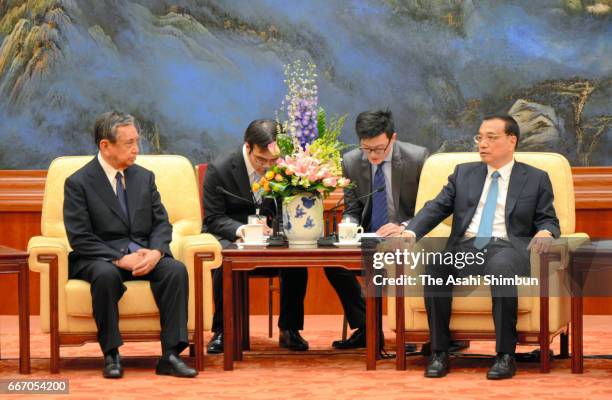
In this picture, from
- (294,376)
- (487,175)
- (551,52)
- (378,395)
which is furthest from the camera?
(551,52)

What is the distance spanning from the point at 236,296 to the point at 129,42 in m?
2.95

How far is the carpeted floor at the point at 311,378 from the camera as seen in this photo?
5.52m

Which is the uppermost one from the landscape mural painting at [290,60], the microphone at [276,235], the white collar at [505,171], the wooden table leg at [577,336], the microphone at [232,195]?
the landscape mural painting at [290,60]

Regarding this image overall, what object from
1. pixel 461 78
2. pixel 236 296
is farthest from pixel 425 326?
pixel 461 78

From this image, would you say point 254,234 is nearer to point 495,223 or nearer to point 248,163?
point 248,163

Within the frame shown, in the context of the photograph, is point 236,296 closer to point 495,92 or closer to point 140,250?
point 140,250

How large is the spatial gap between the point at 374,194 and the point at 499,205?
870 millimetres

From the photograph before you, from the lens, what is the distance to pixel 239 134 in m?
8.83

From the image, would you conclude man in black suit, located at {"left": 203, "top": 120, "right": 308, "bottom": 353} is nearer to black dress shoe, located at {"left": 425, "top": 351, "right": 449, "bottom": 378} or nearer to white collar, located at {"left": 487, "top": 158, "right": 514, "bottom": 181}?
black dress shoe, located at {"left": 425, "top": 351, "right": 449, "bottom": 378}

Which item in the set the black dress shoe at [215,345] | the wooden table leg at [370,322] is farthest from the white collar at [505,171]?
the black dress shoe at [215,345]

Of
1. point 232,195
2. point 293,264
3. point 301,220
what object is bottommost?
point 293,264

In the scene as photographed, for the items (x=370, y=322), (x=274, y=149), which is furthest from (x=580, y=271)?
(x=274, y=149)

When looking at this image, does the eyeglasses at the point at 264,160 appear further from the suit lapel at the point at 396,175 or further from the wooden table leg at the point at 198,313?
the wooden table leg at the point at 198,313

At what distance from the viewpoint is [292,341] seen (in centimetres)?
699
